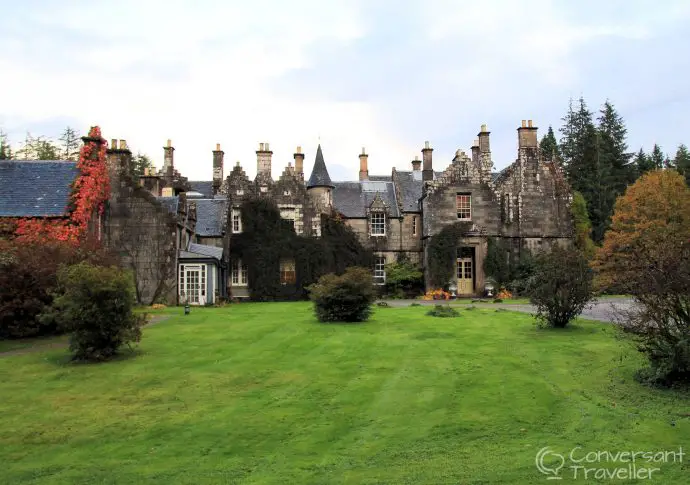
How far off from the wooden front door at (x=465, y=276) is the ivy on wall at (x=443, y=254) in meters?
1.00

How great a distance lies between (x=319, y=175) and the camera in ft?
139

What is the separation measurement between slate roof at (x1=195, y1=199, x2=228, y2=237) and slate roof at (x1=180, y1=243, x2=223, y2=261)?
5.30ft

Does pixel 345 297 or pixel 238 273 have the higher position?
pixel 238 273

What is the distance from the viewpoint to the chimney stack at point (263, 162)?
41375 mm

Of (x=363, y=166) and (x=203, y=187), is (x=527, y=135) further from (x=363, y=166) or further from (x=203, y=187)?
(x=203, y=187)

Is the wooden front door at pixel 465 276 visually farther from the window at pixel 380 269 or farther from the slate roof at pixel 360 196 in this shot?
the slate roof at pixel 360 196

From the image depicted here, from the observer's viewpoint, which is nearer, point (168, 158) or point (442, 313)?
point (442, 313)

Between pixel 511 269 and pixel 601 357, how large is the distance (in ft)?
89.4

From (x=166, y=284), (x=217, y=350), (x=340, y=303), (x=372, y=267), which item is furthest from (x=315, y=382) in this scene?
(x=372, y=267)

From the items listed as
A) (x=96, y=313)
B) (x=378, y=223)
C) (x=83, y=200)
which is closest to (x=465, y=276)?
(x=378, y=223)

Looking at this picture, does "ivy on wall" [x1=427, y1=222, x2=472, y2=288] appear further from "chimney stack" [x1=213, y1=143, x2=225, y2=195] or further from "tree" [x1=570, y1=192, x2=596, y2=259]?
"chimney stack" [x1=213, y1=143, x2=225, y2=195]

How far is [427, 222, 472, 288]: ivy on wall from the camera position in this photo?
1619 inches

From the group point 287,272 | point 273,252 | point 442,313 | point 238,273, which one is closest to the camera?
point 442,313

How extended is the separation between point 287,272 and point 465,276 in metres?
12.3
